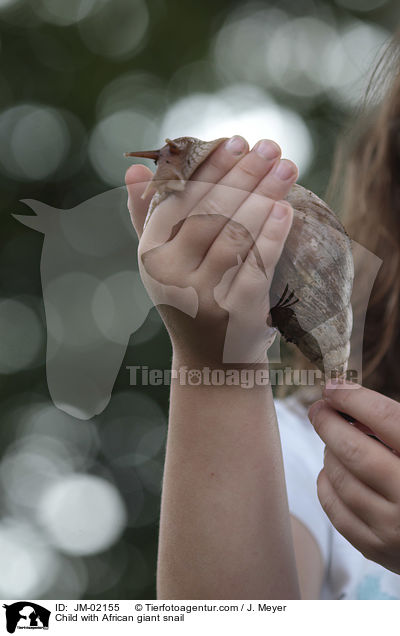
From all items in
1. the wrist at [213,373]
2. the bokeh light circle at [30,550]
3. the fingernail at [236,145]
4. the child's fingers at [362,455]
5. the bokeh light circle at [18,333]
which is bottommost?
the bokeh light circle at [30,550]

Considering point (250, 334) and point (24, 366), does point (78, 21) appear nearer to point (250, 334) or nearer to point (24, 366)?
point (24, 366)

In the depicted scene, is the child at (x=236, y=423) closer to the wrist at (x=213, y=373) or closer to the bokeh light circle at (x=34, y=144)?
the wrist at (x=213, y=373)

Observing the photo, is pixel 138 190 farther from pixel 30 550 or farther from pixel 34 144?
pixel 30 550

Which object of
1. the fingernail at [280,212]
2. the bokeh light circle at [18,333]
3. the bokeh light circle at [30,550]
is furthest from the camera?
the bokeh light circle at [30,550]

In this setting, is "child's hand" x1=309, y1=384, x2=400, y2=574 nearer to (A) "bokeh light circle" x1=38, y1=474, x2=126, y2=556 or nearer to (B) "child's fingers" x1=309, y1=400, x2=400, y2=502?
(B) "child's fingers" x1=309, y1=400, x2=400, y2=502

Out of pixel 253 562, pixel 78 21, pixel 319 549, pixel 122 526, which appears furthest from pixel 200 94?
pixel 122 526
